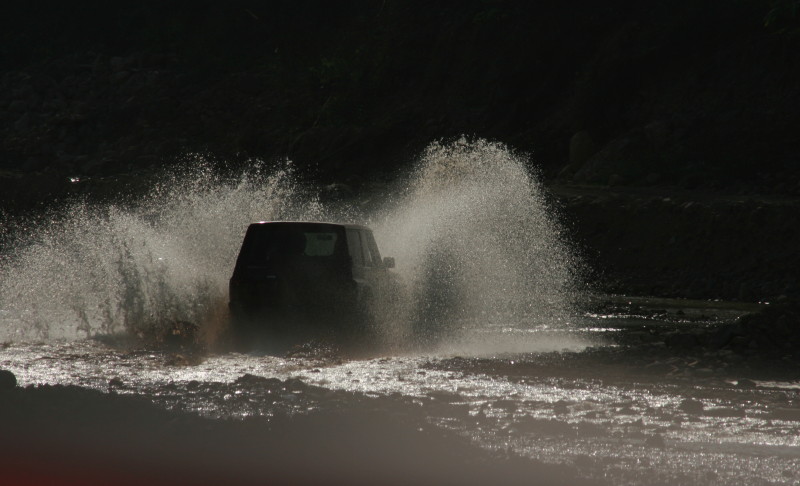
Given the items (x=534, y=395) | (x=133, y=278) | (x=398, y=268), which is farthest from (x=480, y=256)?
(x=534, y=395)

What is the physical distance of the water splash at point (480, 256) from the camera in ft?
58.4

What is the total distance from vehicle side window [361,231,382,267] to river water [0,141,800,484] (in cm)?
95

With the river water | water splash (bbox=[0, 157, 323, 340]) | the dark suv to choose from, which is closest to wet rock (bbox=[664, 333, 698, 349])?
the river water

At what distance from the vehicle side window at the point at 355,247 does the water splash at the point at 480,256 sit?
1418 millimetres

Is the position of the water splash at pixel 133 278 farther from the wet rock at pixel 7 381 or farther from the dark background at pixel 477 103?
the dark background at pixel 477 103

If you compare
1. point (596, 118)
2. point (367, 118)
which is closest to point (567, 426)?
point (596, 118)

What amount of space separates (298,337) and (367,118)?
104 ft

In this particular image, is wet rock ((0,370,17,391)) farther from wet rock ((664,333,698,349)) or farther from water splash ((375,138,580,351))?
wet rock ((664,333,698,349))

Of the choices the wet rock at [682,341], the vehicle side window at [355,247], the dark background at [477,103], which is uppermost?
the dark background at [477,103]

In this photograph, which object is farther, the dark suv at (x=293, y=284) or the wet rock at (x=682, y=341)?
the wet rock at (x=682, y=341)

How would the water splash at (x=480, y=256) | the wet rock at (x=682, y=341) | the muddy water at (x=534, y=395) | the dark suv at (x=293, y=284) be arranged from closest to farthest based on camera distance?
the muddy water at (x=534, y=395)
the dark suv at (x=293, y=284)
the wet rock at (x=682, y=341)
the water splash at (x=480, y=256)

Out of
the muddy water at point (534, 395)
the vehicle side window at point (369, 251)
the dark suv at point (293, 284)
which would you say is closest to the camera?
the muddy water at point (534, 395)

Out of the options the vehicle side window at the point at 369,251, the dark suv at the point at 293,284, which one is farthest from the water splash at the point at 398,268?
the dark suv at the point at 293,284

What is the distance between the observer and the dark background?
28.0 meters
